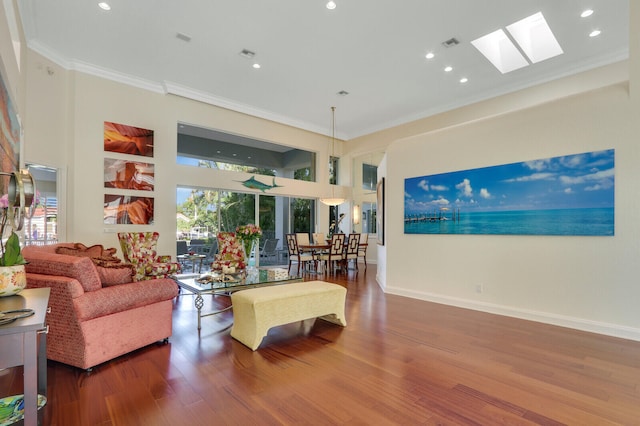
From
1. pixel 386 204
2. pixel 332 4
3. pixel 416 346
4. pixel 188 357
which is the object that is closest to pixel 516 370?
pixel 416 346

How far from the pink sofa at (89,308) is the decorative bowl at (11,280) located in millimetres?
827

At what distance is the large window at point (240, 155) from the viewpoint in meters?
7.76

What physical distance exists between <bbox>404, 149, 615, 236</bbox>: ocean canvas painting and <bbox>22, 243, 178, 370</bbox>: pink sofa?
166 inches

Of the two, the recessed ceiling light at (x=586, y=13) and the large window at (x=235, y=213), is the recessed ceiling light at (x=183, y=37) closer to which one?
the large window at (x=235, y=213)

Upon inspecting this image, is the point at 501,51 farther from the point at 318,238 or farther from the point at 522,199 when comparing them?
the point at 318,238

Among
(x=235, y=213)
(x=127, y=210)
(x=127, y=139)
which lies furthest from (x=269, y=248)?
(x=127, y=139)

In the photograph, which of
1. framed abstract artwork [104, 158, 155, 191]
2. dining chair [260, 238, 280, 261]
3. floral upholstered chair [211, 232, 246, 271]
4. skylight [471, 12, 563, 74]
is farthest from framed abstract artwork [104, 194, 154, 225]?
skylight [471, 12, 563, 74]

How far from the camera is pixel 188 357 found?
2.99 m

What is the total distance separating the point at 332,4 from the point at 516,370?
15.5ft

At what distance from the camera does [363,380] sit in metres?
2.55

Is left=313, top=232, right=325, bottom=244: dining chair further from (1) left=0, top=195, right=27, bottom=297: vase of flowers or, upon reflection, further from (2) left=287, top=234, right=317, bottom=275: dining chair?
(1) left=0, top=195, right=27, bottom=297: vase of flowers

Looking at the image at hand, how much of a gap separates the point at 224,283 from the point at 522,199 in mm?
4103

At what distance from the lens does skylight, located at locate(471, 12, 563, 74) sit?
5176mm

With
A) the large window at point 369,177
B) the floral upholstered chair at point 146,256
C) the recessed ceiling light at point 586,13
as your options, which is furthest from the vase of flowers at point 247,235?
the large window at point 369,177
